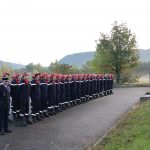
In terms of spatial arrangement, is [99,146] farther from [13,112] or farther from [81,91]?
[81,91]

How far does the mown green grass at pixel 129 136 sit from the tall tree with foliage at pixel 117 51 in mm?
47159

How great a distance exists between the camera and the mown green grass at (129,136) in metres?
12.8

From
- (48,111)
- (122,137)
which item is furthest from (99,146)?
(48,111)

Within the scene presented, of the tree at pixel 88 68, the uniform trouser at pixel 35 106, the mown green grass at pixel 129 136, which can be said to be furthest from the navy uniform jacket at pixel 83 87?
the tree at pixel 88 68

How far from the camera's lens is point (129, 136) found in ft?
47.8

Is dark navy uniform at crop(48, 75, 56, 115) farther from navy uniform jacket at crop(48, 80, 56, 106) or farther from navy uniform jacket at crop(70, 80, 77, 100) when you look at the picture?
navy uniform jacket at crop(70, 80, 77, 100)

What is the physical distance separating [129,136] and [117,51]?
51892 millimetres

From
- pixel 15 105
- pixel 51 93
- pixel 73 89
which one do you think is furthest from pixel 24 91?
pixel 73 89

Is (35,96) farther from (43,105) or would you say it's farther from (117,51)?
(117,51)

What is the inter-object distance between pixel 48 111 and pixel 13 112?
272 cm

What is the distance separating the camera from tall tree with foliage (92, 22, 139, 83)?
66.1m

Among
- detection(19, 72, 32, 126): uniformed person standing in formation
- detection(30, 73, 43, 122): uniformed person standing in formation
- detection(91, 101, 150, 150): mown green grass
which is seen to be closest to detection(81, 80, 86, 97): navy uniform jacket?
detection(30, 73, 43, 122): uniformed person standing in formation

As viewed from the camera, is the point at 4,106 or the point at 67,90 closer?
the point at 4,106

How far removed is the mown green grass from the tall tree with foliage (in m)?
47.2
